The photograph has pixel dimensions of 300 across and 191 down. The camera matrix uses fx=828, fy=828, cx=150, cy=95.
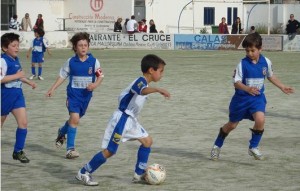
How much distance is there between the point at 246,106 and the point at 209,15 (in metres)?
50.0

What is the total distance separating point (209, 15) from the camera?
60.5 meters

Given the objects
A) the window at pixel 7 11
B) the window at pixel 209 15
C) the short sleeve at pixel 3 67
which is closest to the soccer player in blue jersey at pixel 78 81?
the short sleeve at pixel 3 67

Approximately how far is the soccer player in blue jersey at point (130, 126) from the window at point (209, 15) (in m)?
51.3

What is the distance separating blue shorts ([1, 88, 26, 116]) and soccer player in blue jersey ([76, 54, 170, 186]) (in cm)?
185

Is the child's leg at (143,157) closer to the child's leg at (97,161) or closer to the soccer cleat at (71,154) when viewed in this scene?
the child's leg at (97,161)

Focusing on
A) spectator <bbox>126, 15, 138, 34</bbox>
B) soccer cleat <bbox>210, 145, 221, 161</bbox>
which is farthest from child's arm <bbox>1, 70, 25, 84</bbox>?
spectator <bbox>126, 15, 138, 34</bbox>

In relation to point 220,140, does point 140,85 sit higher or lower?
higher

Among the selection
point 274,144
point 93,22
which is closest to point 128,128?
point 274,144

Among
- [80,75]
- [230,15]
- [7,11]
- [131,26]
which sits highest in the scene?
[7,11]

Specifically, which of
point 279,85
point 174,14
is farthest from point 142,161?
point 174,14

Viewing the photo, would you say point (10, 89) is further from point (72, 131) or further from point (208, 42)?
point (208, 42)

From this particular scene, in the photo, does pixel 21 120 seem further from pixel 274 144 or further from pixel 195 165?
pixel 274 144

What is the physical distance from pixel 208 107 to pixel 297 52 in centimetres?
2592

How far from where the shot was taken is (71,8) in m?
57.5
